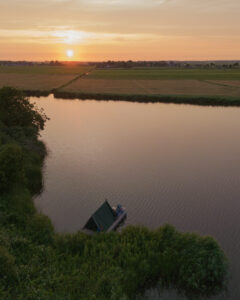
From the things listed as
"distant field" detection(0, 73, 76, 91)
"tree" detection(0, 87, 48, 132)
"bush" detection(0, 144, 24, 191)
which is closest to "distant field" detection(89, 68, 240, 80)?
"distant field" detection(0, 73, 76, 91)

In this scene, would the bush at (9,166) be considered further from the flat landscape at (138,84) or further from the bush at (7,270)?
the flat landscape at (138,84)

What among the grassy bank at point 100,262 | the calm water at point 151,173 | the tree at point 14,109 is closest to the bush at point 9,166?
the grassy bank at point 100,262

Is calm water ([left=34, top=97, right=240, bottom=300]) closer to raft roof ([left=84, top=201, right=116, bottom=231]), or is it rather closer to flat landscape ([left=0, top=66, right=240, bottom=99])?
raft roof ([left=84, top=201, right=116, bottom=231])

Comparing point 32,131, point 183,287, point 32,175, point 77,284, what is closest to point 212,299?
point 183,287

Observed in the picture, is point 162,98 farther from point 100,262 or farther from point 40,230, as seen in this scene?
point 100,262

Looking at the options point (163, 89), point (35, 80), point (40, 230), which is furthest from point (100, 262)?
point (35, 80)
